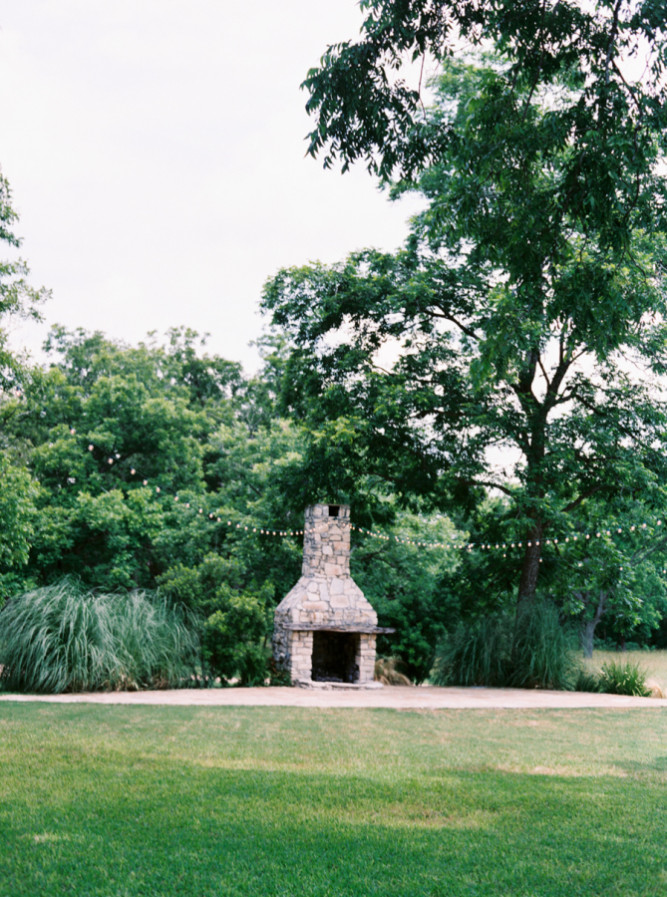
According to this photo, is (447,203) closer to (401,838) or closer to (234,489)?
(401,838)

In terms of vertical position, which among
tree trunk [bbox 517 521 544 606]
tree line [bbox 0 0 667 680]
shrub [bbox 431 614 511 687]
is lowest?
shrub [bbox 431 614 511 687]

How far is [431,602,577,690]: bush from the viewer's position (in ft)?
38.5

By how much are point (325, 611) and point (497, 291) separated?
17.8 ft

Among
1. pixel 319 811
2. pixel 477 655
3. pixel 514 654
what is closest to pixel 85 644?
pixel 319 811

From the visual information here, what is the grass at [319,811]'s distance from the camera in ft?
10.6

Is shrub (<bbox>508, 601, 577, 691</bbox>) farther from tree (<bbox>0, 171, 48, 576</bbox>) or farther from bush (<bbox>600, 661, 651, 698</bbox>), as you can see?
tree (<bbox>0, 171, 48, 576</bbox>)

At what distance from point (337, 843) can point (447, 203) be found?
4129 millimetres

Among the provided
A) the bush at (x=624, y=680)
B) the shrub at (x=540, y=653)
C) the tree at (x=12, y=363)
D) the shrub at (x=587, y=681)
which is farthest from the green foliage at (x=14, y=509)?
the bush at (x=624, y=680)

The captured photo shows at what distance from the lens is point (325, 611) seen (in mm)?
11867

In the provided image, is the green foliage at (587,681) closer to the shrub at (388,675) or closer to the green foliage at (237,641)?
the shrub at (388,675)

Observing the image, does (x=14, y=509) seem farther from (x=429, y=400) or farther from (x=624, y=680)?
(x=624, y=680)

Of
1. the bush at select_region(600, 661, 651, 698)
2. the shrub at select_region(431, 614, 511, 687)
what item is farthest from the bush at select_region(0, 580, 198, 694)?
the bush at select_region(600, 661, 651, 698)

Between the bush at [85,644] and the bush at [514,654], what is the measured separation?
4367mm

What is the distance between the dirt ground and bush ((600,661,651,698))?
21.6 inches
